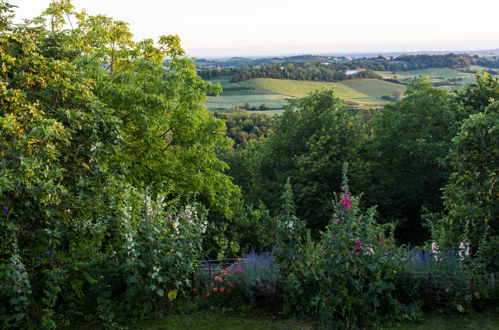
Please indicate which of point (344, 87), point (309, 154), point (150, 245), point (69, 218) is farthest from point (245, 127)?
point (150, 245)

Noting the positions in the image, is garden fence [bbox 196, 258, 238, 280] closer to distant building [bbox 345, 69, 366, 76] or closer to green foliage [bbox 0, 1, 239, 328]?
green foliage [bbox 0, 1, 239, 328]

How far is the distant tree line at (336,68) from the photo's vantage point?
381 feet

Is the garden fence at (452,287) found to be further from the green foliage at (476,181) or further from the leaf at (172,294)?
the leaf at (172,294)

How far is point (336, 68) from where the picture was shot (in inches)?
4796

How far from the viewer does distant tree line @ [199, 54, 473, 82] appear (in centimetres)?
11600

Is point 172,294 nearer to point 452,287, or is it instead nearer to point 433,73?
point 452,287

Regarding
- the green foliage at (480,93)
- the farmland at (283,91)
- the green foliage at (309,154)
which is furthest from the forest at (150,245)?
the farmland at (283,91)

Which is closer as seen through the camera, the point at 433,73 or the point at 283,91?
the point at 283,91

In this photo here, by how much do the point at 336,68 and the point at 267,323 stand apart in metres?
122

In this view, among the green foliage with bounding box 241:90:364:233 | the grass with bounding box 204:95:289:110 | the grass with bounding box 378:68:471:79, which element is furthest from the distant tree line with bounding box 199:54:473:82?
the green foliage with bounding box 241:90:364:233

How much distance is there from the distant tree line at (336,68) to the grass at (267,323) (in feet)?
359

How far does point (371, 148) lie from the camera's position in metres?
27.8

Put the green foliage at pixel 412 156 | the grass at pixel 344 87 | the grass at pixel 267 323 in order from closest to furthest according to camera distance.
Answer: the grass at pixel 267 323
the green foliage at pixel 412 156
the grass at pixel 344 87

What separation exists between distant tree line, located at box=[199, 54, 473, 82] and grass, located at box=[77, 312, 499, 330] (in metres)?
→ 109
